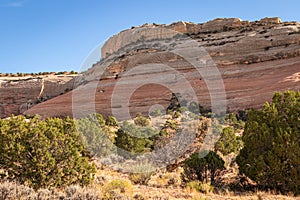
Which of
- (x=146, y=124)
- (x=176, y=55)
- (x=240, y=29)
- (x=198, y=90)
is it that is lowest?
(x=146, y=124)

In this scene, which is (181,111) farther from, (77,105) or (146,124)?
(77,105)

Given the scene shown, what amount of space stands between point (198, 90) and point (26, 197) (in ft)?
95.6

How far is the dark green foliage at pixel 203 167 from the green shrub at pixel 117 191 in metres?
2.92

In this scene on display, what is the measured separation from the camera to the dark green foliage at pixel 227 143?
15008mm

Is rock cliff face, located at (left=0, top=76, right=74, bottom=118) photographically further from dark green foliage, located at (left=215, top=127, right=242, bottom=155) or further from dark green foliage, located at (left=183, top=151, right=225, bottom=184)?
dark green foliage, located at (left=183, top=151, right=225, bottom=184)

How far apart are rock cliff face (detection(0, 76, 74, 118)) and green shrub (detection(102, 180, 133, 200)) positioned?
4058cm

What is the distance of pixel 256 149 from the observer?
29.6ft

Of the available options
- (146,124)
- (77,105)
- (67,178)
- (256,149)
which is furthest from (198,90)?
(67,178)

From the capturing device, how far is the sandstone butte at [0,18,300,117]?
31328 mm

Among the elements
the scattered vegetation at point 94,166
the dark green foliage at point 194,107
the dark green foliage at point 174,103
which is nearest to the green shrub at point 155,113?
the dark green foliage at point 174,103

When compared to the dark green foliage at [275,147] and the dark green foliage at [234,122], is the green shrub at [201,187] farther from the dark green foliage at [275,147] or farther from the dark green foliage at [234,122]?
the dark green foliage at [234,122]

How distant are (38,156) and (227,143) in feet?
35.1

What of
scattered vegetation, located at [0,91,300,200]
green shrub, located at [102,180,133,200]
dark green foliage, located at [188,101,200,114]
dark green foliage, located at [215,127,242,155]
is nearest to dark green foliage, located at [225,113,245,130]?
dark green foliage, located at [188,101,200,114]

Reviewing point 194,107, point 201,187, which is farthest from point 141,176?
point 194,107
